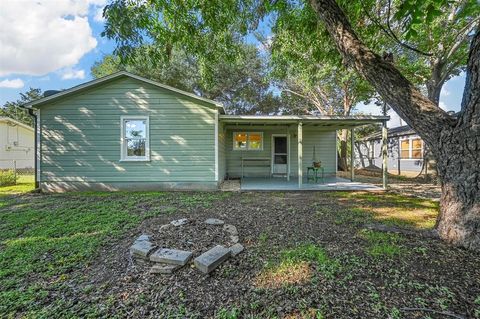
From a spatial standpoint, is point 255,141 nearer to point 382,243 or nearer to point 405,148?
point 382,243

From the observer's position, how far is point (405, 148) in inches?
625

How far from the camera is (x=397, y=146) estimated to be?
16.8m

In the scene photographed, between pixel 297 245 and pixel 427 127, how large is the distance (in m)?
2.05

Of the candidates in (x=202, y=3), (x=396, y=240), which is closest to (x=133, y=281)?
(x=396, y=240)

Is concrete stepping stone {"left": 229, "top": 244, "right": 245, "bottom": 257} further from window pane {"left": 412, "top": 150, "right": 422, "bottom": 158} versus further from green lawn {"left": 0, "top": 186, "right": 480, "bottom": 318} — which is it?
window pane {"left": 412, "top": 150, "right": 422, "bottom": 158}

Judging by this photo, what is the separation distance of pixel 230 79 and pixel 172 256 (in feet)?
62.6

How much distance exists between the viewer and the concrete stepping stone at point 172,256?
2566mm

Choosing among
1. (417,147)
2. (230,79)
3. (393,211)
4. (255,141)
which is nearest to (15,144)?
(230,79)

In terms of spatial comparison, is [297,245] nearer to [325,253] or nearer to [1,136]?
[325,253]

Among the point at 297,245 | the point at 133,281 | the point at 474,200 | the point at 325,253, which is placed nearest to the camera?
the point at 133,281

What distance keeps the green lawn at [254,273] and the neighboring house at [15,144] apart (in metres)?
17.3

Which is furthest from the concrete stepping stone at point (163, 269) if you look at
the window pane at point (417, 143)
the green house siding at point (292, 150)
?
the window pane at point (417, 143)

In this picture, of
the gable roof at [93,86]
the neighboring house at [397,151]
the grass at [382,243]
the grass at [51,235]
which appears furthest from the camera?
the neighboring house at [397,151]

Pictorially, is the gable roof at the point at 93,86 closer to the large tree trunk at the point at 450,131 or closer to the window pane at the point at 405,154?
the large tree trunk at the point at 450,131
